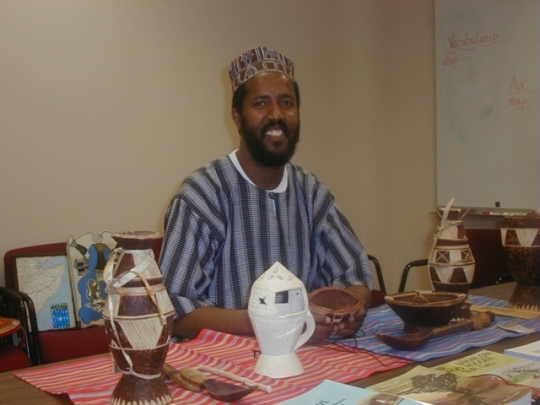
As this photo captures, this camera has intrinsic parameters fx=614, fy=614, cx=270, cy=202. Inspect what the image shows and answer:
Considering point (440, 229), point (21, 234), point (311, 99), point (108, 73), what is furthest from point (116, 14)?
point (440, 229)

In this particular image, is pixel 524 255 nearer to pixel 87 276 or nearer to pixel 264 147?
pixel 264 147

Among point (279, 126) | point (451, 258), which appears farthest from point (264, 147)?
point (451, 258)

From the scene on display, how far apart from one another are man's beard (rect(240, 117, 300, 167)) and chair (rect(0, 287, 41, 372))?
48.6 inches

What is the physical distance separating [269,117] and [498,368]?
119 centimetres

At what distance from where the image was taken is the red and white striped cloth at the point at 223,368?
1106 mm

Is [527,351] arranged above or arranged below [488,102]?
→ below

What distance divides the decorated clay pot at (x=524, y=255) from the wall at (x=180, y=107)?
2.16 metres

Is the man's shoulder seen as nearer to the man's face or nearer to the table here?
the man's face

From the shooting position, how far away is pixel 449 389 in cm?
108

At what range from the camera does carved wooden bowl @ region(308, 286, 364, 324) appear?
1.48m

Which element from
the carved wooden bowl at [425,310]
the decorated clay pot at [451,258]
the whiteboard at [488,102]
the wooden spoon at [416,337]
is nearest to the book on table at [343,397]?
the wooden spoon at [416,337]

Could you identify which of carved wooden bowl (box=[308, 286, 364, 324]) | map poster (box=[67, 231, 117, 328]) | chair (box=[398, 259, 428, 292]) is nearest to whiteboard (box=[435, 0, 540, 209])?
chair (box=[398, 259, 428, 292])

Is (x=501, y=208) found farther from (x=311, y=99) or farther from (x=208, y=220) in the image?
(x=208, y=220)

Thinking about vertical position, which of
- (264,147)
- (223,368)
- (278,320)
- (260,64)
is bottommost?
(223,368)
